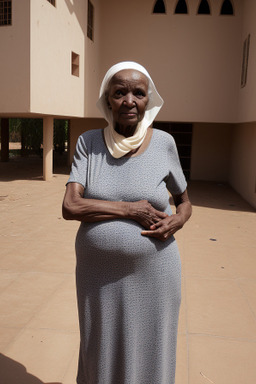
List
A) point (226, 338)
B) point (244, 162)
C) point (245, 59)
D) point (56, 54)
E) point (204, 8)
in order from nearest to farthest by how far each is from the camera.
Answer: point (226, 338) → point (56, 54) → point (245, 59) → point (244, 162) → point (204, 8)

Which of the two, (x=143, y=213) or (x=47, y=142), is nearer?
(x=143, y=213)

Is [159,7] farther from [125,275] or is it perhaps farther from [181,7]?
[125,275]

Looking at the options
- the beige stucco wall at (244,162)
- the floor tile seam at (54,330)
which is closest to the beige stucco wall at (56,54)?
the beige stucco wall at (244,162)

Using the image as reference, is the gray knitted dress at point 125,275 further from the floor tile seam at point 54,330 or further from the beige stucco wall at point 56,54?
the beige stucco wall at point 56,54

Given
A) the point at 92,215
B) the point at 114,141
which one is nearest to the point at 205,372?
the point at 92,215

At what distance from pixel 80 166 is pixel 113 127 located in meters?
0.26

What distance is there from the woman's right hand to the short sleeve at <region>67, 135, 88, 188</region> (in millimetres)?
283

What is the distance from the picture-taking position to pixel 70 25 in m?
12.4

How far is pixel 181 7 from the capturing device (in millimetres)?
14562

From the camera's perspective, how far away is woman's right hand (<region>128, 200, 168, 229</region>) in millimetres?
1847

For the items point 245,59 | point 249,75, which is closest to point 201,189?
point 249,75

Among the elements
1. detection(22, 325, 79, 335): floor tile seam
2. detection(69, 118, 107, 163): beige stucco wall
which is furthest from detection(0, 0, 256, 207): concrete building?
detection(22, 325, 79, 335): floor tile seam

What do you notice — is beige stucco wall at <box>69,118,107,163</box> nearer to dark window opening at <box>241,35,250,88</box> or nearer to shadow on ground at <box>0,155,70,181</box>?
shadow on ground at <box>0,155,70,181</box>

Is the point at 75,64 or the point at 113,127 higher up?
the point at 75,64
